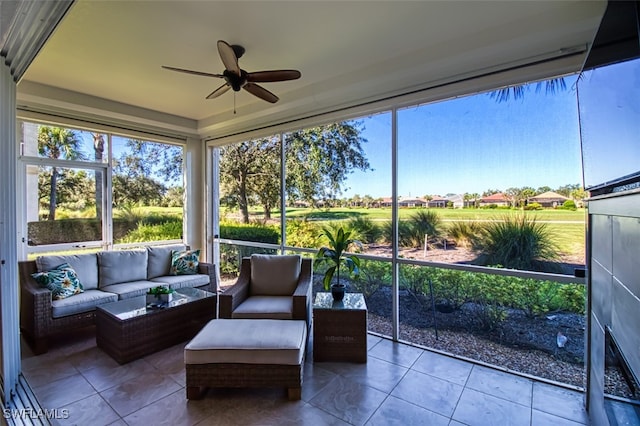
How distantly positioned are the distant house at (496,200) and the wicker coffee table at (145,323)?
2968 mm

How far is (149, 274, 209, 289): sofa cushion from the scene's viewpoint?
369 centimetres

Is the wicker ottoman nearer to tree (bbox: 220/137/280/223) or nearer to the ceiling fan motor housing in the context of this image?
the ceiling fan motor housing

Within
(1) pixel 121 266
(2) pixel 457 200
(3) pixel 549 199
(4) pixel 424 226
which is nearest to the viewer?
(3) pixel 549 199

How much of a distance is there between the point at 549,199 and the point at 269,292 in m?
2.81

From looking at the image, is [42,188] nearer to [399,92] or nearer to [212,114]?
[212,114]

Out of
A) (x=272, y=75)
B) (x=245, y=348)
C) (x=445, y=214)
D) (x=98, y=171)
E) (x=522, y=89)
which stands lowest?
(x=245, y=348)

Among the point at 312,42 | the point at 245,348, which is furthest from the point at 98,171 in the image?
the point at 245,348

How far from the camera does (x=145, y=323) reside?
269 cm

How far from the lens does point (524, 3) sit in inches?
80.4

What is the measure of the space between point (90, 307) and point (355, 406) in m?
2.85

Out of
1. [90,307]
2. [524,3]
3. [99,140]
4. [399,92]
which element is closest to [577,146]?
[524,3]

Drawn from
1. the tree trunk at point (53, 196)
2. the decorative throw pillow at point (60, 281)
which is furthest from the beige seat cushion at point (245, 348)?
the tree trunk at point (53, 196)

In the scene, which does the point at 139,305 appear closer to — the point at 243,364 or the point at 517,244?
the point at 243,364

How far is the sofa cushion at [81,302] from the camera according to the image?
9.25ft
